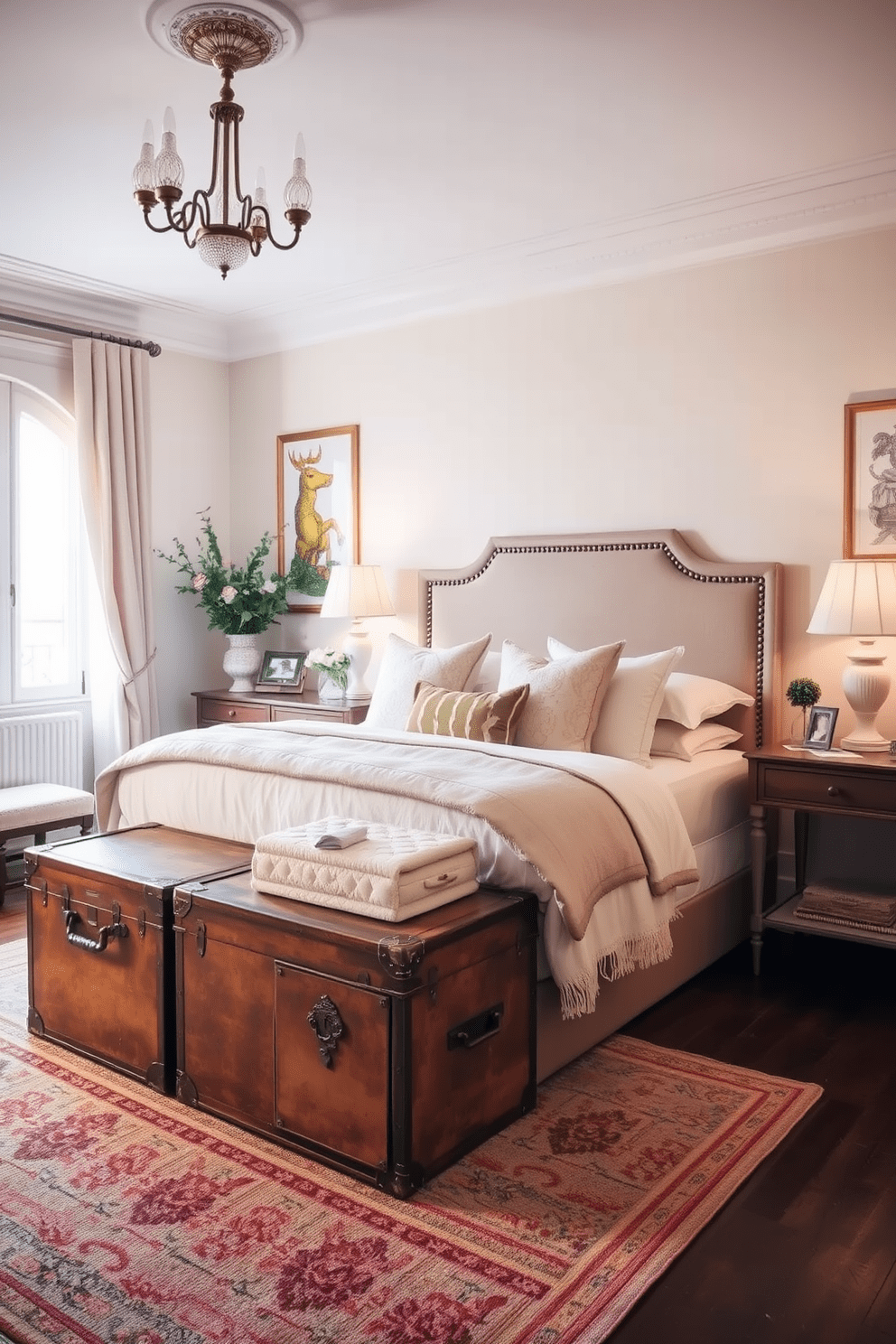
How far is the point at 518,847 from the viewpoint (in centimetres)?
255

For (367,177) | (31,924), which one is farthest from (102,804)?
(367,177)

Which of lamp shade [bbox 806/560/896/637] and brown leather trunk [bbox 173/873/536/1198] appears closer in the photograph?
brown leather trunk [bbox 173/873/536/1198]

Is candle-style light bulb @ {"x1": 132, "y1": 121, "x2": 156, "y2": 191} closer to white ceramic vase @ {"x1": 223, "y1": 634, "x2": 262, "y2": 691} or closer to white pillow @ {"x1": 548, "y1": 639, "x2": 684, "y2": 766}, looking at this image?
white pillow @ {"x1": 548, "y1": 639, "x2": 684, "y2": 766}

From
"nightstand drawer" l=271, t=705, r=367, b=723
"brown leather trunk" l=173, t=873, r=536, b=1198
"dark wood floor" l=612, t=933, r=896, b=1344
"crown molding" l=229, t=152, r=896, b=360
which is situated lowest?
"dark wood floor" l=612, t=933, r=896, b=1344

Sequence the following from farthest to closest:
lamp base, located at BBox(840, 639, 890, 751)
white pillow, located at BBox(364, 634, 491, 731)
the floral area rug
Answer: white pillow, located at BBox(364, 634, 491, 731), lamp base, located at BBox(840, 639, 890, 751), the floral area rug

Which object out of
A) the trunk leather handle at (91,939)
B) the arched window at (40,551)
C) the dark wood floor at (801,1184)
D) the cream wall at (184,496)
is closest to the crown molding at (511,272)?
the cream wall at (184,496)

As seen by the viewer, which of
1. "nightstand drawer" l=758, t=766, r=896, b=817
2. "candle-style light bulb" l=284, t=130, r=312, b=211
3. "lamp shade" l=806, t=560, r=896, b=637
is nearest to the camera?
"candle-style light bulb" l=284, t=130, r=312, b=211

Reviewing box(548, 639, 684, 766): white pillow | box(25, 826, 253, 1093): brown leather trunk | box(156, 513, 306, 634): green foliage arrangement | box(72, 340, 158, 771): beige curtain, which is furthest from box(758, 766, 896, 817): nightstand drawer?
box(72, 340, 158, 771): beige curtain

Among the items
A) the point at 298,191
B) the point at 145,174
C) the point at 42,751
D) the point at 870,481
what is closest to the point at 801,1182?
the point at 870,481

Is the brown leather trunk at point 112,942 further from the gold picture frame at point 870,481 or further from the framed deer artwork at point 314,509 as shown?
the framed deer artwork at point 314,509

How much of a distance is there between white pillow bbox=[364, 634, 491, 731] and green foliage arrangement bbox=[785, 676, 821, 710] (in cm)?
120

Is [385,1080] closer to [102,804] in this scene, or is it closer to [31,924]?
[31,924]

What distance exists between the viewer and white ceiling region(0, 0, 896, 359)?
2.80 metres

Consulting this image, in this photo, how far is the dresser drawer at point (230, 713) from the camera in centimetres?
530
